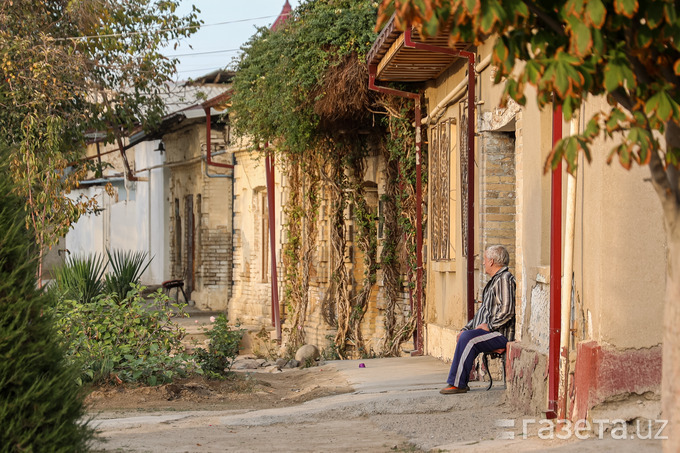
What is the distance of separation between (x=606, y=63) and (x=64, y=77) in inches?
489

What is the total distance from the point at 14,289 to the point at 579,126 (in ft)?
11.3

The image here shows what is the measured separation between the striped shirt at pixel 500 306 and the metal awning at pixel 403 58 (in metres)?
2.56

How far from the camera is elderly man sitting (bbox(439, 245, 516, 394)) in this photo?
25.7 feet

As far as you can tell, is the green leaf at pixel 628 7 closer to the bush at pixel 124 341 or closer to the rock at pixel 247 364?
the bush at pixel 124 341

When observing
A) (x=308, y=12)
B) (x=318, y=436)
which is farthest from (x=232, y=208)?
(x=318, y=436)

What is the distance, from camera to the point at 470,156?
371 inches

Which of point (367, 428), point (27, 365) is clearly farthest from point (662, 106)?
point (367, 428)

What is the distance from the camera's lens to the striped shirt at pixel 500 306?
311 inches

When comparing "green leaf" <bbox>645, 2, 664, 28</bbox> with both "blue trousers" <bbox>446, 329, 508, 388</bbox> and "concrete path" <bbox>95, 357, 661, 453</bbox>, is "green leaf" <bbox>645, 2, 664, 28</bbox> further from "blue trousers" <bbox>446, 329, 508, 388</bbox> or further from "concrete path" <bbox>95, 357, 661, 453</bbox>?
"blue trousers" <bbox>446, 329, 508, 388</bbox>

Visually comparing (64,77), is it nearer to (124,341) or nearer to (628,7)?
(124,341)

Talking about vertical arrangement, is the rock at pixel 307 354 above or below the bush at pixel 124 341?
below

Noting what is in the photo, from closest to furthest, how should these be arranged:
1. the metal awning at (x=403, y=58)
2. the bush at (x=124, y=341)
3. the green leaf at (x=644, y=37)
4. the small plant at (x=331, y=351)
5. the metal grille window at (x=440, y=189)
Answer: the green leaf at (x=644, y=37), the bush at (x=124, y=341), the metal awning at (x=403, y=58), the metal grille window at (x=440, y=189), the small plant at (x=331, y=351)

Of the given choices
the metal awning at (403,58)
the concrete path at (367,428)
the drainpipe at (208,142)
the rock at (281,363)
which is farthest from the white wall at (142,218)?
the concrete path at (367,428)

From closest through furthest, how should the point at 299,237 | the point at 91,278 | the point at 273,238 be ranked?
the point at 91,278 → the point at 299,237 → the point at 273,238
